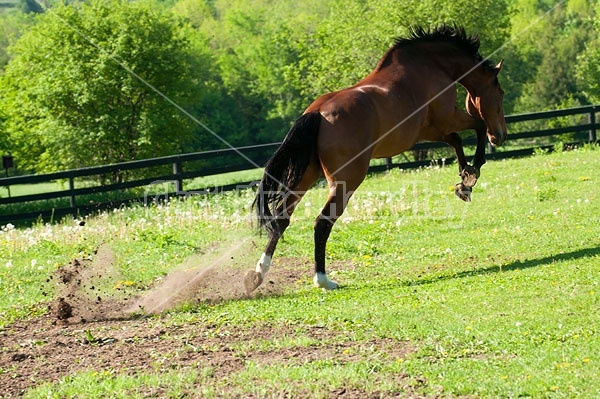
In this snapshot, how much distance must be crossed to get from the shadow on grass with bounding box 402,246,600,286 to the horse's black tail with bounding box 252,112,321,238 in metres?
1.66

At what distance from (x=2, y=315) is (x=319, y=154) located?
12.9 ft

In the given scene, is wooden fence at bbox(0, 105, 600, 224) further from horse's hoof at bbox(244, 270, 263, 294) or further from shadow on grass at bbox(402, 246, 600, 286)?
shadow on grass at bbox(402, 246, 600, 286)

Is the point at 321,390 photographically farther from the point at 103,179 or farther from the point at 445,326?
the point at 103,179

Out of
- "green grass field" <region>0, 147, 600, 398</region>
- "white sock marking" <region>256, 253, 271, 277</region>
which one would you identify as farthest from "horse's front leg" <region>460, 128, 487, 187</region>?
"white sock marking" <region>256, 253, 271, 277</region>

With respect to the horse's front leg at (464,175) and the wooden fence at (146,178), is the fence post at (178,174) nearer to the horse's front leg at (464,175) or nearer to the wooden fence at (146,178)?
the wooden fence at (146,178)

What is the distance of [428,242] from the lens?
35.1 ft

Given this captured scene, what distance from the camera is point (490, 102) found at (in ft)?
34.4

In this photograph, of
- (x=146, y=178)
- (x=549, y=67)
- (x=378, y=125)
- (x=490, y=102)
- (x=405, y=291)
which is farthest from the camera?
(x=549, y=67)

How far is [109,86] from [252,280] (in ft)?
75.4

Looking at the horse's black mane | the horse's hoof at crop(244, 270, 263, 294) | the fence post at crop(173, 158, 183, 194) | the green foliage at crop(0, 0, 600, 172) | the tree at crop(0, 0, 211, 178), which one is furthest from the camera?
the tree at crop(0, 0, 211, 178)

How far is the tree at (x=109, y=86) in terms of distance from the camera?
29.6 m

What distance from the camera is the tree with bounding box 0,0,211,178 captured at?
29.6 meters

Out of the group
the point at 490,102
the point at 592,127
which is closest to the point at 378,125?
the point at 490,102

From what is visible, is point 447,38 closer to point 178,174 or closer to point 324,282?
point 324,282
